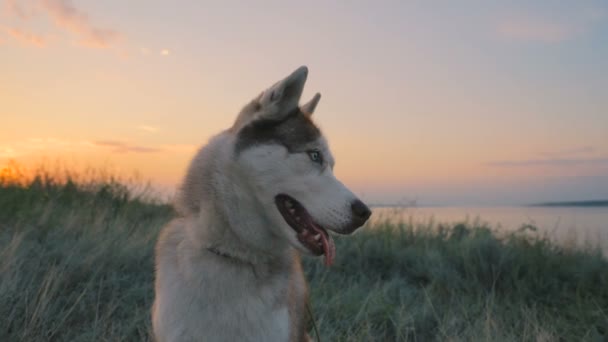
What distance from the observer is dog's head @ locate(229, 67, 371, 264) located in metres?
3.16

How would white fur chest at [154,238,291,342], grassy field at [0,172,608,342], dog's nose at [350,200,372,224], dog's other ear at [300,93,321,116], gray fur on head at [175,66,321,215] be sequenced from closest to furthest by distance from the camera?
white fur chest at [154,238,291,342] < dog's nose at [350,200,372,224] < gray fur on head at [175,66,321,215] < dog's other ear at [300,93,321,116] < grassy field at [0,172,608,342]

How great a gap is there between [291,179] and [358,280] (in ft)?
16.2

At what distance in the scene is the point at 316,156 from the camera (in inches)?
133

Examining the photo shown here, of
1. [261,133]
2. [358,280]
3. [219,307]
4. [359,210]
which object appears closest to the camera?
[219,307]

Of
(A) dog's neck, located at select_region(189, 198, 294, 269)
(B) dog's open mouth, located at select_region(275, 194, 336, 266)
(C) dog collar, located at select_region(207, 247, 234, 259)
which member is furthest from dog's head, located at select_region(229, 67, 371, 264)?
(C) dog collar, located at select_region(207, 247, 234, 259)

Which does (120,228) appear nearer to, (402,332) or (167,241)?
(402,332)

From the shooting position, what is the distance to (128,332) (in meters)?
5.02

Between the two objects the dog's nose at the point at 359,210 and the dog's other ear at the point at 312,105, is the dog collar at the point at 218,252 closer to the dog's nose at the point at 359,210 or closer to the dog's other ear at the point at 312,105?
the dog's nose at the point at 359,210

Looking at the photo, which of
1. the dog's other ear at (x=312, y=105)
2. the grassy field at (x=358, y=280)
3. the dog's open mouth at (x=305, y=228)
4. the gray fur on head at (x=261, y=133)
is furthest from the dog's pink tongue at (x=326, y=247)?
the grassy field at (x=358, y=280)

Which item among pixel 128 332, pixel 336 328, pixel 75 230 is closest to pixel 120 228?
pixel 75 230

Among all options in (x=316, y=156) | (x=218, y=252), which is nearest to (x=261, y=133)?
(x=316, y=156)

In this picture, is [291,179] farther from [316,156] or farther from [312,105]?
[312,105]

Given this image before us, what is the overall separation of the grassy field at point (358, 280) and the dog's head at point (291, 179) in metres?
2.10

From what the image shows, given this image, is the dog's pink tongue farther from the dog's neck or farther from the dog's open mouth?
the dog's neck
